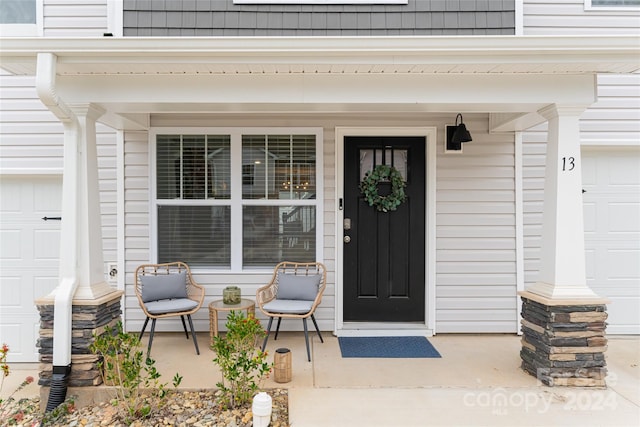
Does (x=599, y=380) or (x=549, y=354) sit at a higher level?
(x=549, y=354)

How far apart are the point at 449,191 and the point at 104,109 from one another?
3.10 m

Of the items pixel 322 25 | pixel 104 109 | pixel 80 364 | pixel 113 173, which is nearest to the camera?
pixel 80 364

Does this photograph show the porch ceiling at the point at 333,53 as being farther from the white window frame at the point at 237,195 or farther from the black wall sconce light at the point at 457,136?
the white window frame at the point at 237,195

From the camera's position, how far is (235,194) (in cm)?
416

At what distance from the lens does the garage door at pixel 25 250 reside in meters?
3.95

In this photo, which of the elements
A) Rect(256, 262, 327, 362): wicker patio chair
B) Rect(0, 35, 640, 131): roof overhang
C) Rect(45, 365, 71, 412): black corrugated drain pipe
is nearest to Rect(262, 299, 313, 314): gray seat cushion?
Rect(256, 262, 327, 362): wicker patio chair

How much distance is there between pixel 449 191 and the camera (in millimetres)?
4160

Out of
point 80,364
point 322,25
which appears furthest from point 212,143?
point 80,364

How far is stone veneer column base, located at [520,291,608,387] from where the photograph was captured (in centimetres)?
294

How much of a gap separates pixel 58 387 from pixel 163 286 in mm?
1192

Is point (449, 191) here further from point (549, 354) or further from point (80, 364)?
point (80, 364)

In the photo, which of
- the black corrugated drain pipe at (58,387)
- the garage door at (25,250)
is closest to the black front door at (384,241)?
the black corrugated drain pipe at (58,387)

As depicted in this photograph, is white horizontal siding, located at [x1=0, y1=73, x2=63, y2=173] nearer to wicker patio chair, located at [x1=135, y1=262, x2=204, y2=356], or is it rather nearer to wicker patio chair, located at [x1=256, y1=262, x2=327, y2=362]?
wicker patio chair, located at [x1=135, y1=262, x2=204, y2=356]

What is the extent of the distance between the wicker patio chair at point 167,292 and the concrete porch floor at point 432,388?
1.18 feet
